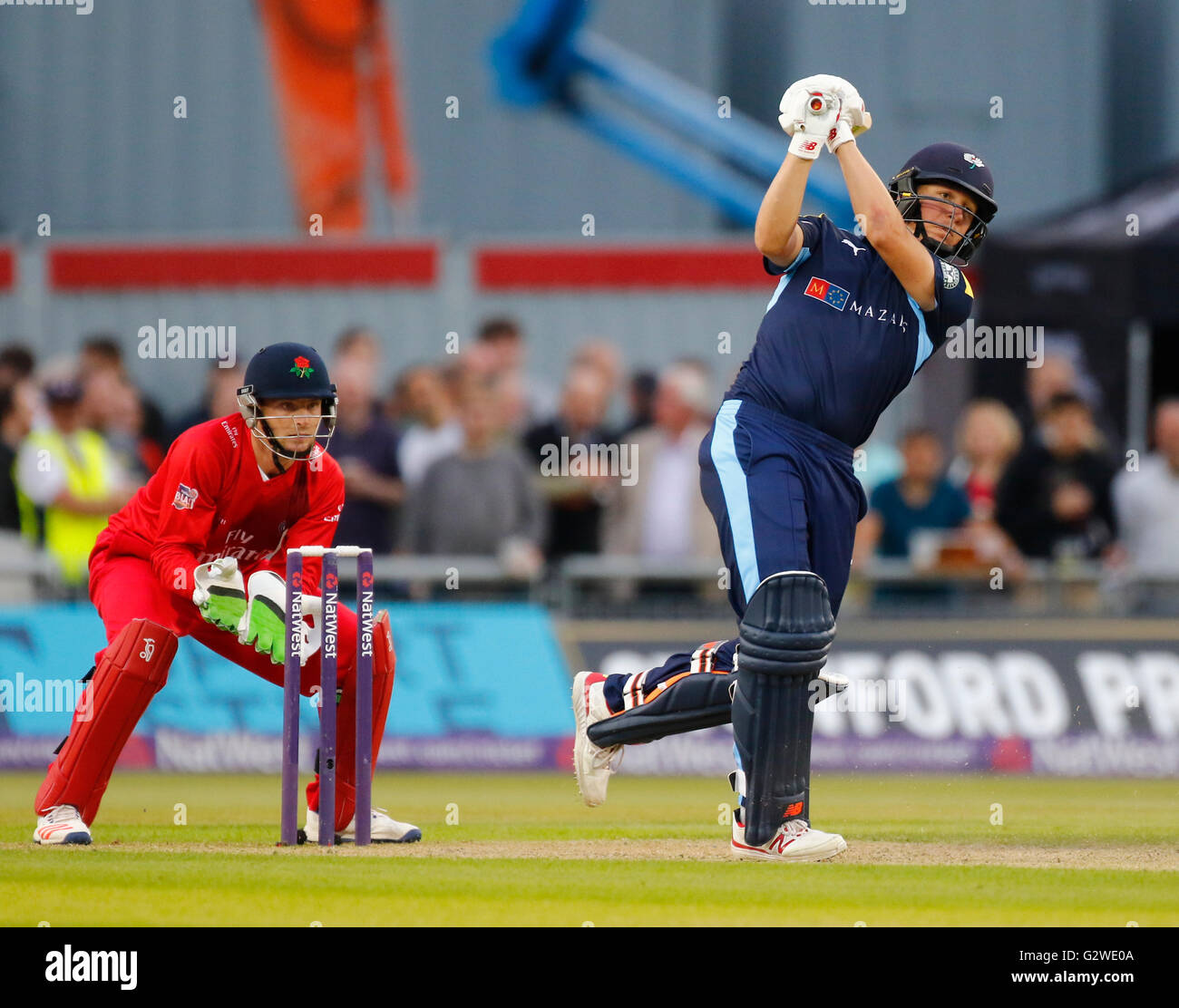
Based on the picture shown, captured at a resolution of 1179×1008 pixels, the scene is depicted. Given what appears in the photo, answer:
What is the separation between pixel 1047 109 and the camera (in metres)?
19.4

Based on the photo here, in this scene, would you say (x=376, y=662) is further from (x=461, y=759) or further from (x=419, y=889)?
(x=461, y=759)

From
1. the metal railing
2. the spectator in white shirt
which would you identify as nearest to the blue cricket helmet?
the metal railing

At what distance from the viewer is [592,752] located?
7758 millimetres

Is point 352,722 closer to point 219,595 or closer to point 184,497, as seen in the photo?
point 219,595

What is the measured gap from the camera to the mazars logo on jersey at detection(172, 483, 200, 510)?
7.51 meters

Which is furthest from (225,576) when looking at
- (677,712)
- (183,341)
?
(183,341)

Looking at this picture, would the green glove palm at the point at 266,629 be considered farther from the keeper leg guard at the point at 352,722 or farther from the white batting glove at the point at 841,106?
the white batting glove at the point at 841,106

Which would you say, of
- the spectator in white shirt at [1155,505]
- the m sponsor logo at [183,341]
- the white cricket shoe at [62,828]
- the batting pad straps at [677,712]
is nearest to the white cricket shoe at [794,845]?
the batting pad straps at [677,712]

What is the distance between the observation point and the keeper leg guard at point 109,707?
7.61 meters

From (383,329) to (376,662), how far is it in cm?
1008

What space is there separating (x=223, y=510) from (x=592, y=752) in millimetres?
1737

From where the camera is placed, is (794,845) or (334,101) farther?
(334,101)

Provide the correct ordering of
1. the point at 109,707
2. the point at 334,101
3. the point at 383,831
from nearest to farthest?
1. the point at 109,707
2. the point at 383,831
3. the point at 334,101

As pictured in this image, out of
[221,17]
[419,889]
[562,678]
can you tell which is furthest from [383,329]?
[419,889]
